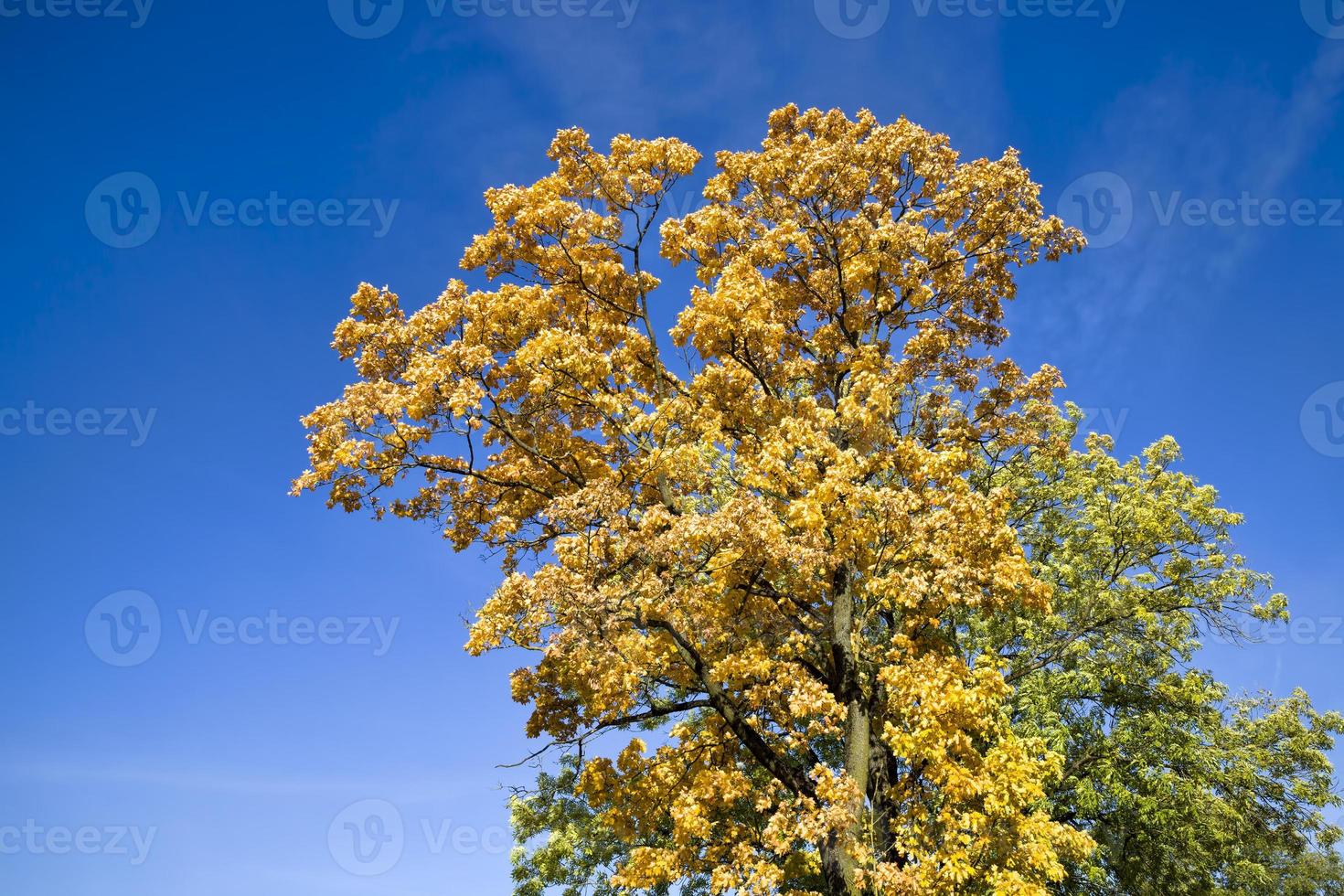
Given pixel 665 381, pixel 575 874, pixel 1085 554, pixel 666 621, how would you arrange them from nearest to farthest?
1. pixel 666 621
2. pixel 665 381
3. pixel 1085 554
4. pixel 575 874

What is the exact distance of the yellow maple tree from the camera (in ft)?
38.7

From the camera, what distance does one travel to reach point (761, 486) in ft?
41.5

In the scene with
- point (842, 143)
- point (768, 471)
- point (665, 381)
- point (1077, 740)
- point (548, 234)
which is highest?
point (842, 143)

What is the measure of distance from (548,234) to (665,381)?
3591 millimetres

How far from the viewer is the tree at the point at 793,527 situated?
38.9 ft

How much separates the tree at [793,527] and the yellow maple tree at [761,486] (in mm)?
65

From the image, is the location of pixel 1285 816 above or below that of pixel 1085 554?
below

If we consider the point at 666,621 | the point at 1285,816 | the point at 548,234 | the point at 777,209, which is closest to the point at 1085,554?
the point at 1285,816

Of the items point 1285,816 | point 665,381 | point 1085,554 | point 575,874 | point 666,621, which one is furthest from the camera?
point 575,874

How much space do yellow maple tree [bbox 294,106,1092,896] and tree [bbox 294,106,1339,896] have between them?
0.06 m

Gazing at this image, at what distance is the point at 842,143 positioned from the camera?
16.2 metres

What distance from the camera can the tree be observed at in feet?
38.9

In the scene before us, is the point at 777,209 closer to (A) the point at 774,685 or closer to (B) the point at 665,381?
(B) the point at 665,381

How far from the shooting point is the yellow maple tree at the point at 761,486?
11781mm
